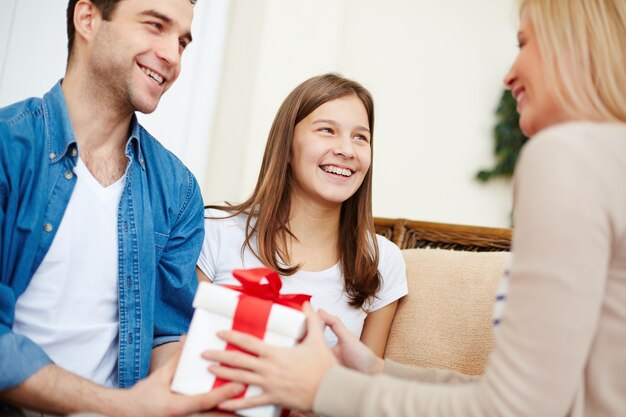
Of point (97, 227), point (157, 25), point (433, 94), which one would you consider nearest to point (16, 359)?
point (97, 227)

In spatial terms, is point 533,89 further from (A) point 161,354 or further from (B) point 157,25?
(A) point 161,354

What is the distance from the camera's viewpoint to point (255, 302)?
3.18 feet

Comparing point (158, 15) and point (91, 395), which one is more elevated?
point (158, 15)

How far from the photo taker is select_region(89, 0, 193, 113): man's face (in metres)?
1.38

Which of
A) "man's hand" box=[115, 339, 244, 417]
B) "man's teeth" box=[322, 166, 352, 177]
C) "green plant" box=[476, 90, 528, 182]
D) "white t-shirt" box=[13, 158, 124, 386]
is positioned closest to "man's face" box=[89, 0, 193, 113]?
"white t-shirt" box=[13, 158, 124, 386]

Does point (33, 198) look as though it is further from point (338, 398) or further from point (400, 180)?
point (400, 180)

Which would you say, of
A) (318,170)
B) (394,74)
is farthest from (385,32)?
(318,170)

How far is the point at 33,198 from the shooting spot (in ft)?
3.99

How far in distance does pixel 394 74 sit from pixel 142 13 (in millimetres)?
2510

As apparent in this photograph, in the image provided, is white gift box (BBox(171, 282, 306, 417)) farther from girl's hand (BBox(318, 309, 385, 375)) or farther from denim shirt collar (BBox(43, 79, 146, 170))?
denim shirt collar (BBox(43, 79, 146, 170))

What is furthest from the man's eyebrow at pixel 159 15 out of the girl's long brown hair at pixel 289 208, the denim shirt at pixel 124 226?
the girl's long brown hair at pixel 289 208

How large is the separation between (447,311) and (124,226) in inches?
36.8

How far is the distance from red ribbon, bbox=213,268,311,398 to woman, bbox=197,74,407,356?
659mm

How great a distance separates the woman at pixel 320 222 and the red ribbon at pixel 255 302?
0.66 meters
